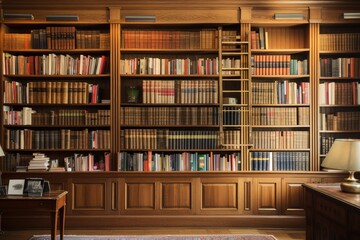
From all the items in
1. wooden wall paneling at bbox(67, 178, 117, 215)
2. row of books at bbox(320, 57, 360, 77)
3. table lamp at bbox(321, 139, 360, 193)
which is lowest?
wooden wall paneling at bbox(67, 178, 117, 215)

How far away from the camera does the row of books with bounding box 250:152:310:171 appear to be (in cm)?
565

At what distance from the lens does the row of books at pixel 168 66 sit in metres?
5.69

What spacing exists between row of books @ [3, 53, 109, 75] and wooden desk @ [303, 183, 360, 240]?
10.6 feet

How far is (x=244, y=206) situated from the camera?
5.64 m

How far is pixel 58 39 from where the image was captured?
18.5 ft

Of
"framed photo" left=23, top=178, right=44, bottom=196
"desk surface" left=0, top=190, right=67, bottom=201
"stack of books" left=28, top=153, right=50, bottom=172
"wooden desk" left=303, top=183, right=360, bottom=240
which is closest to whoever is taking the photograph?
"wooden desk" left=303, top=183, right=360, bottom=240

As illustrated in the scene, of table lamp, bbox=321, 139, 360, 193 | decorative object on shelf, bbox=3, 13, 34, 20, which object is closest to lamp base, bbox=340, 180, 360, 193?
table lamp, bbox=321, 139, 360, 193

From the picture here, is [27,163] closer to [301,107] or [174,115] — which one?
[174,115]

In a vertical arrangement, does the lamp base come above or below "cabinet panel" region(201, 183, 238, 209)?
above

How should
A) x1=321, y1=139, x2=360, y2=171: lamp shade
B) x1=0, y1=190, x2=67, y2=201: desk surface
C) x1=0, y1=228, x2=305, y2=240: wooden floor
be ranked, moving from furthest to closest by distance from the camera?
x1=0, y1=228, x2=305, y2=240: wooden floor
x1=0, y1=190, x2=67, y2=201: desk surface
x1=321, y1=139, x2=360, y2=171: lamp shade

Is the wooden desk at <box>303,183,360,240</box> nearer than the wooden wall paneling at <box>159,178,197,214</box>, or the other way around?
the wooden desk at <box>303,183,360,240</box>

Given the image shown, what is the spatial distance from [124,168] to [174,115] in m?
0.98

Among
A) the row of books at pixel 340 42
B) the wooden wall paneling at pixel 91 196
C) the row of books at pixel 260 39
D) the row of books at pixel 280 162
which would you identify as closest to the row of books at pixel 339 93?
the row of books at pixel 340 42

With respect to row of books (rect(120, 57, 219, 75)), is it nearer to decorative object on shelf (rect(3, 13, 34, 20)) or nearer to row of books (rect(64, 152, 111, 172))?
row of books (rect(64, 152, 111, 172))
